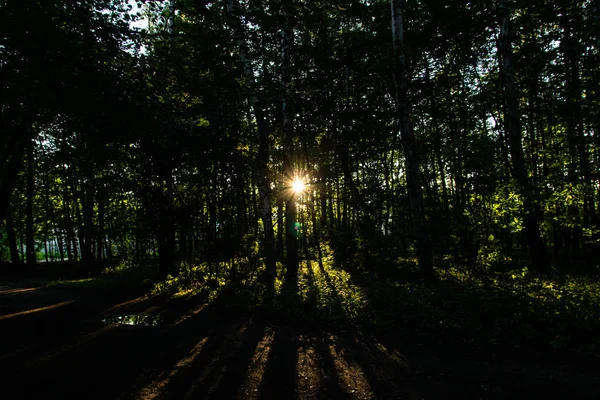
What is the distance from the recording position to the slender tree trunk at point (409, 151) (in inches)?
432

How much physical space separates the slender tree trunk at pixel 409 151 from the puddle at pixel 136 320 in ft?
27.3

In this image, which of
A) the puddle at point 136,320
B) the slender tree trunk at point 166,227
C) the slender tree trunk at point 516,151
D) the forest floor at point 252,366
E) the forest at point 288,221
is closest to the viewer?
the forest floor at point 252,366

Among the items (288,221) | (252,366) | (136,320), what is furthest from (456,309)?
(136,320)

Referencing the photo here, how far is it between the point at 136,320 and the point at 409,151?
10014mm

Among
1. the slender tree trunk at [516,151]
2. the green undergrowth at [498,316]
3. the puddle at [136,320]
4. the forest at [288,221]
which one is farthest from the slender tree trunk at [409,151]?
the puddle at [136,320]

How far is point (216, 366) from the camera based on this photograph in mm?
5449

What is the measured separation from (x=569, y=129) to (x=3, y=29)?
25.0m

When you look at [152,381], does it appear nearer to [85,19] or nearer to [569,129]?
[85,19]

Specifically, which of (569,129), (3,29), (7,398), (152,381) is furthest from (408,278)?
(569,129)

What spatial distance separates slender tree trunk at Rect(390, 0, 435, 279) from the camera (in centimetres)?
1098

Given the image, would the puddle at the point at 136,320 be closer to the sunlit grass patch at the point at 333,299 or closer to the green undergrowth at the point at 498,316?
the sunlit grass patch at the point at 333,299

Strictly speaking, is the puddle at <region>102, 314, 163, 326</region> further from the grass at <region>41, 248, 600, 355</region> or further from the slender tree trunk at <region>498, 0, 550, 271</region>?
the slender tree trunk at <region>498, 0, 550, 271</region>

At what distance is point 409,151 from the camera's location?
11.4 m

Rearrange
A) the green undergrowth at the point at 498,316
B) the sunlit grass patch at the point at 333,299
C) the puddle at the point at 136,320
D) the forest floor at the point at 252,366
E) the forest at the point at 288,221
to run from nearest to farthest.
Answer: the forest floor at the point at 252,366 → the forest at the point at 288,221 → the green undergrowth at the point at 498,316 → the sunlit grass patch at the point at 333,299 → the puddle at the point at 136,320
